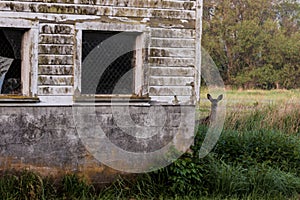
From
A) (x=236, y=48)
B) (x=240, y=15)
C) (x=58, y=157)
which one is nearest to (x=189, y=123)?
(x=58, y=157)

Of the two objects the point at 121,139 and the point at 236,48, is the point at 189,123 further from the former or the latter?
the point at 236,48

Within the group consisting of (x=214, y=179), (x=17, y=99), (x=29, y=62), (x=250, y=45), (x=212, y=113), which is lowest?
(x=214, y=179)

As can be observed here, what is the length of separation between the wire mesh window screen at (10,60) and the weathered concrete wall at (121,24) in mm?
328

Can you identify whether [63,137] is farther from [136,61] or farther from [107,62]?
[136,61]

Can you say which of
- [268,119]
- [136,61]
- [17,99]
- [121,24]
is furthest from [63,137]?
[268,119]

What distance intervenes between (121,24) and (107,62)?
2.17 feet

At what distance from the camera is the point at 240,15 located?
44.2 meters

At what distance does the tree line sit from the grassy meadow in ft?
95.1

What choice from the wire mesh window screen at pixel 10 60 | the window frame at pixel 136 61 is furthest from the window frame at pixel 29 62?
the window frame at pixel 136 61

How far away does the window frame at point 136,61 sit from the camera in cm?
841

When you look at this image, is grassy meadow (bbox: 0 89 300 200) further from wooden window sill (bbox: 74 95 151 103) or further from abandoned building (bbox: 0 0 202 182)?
wooden window sill (bbox: 74 95 151 103)

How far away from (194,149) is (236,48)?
33070 millimetres

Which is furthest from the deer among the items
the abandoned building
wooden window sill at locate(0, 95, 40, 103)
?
wooden window sill at locate(0, 95, 40, 103)

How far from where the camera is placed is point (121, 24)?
8.61 meters
